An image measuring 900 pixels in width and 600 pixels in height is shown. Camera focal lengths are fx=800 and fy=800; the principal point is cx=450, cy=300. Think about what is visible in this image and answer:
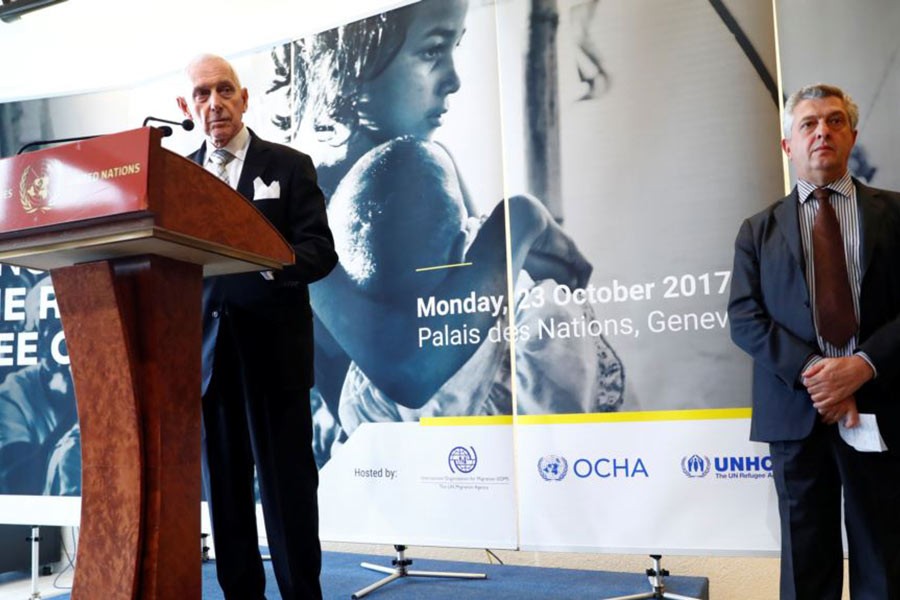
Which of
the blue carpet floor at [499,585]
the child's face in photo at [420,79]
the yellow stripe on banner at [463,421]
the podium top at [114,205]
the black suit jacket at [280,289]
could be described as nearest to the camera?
the podium top at [114,205]

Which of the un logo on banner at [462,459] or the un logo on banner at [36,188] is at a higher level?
the un logo on banner at [36,188]

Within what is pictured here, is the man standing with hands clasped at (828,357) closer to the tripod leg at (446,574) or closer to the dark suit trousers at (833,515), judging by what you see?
A: the dark suit trousers at (833,515)

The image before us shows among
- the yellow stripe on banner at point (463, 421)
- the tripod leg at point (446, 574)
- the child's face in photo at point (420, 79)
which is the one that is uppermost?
the child's face in photo at point (420, 79)

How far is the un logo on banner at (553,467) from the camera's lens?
2817mm

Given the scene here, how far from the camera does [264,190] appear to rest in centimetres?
205

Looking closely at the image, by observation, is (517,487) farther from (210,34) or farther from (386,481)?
(210,34)

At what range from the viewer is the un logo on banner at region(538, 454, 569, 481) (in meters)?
2.82

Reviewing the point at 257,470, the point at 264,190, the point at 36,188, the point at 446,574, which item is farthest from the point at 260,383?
the point at 446,574

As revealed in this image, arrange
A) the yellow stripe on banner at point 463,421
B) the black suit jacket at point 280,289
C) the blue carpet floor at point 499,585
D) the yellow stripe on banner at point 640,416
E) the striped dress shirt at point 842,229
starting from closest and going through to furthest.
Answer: the black suit jacket at point 280,289 < the striped dress shirt at point 842,229 < the yellow stripe on banner at point 640,416 < the blue carpet floor at point 499,585 < the yellow stripe on banner at point 463,421

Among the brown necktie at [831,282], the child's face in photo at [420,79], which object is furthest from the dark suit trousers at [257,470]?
the child's face in photo at [420,79]

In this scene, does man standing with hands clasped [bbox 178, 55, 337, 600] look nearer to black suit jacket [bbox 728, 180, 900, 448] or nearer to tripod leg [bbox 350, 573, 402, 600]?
tripod leg [bbox 350, 573, 402, 600]

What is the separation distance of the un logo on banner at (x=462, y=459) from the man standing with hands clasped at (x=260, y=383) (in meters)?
1.01

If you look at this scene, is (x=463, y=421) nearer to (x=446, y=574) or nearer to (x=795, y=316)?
(x=446, y=574)

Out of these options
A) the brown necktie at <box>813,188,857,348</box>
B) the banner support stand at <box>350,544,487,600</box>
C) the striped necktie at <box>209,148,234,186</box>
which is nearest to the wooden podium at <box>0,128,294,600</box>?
the striped necktie at <box>209,148,234,186</box>
